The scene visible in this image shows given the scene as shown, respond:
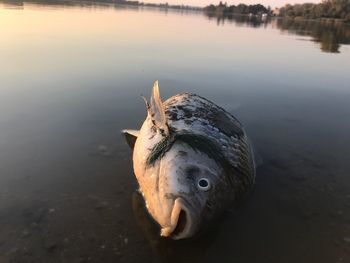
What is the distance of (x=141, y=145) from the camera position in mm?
5160

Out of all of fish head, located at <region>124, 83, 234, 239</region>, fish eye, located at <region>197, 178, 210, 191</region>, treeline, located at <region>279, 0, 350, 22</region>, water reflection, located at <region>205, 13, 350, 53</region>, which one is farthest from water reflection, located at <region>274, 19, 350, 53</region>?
treeline, located at <region>279, 0, 350, 22</region>

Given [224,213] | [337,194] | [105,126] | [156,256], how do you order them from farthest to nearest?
[105,126]
[337,194]
[224,213]
[156,256]

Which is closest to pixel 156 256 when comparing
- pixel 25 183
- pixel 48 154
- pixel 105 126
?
pixel 25 183

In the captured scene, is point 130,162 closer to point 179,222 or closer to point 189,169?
point 189,169

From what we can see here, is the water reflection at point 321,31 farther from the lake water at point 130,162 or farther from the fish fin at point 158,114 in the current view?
the fish fin at point 158,114

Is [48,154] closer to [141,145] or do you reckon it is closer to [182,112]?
[141,145]

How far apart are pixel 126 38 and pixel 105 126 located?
49.0 ft

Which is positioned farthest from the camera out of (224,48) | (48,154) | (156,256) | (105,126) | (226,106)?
(224,48)

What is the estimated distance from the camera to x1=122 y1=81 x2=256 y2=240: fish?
3973 mm

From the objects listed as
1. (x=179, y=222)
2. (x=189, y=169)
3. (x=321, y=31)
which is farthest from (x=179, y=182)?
(x=321, y=31)

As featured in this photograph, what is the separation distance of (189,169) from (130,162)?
2.32 metres

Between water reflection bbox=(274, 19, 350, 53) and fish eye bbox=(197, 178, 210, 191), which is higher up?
water reflection bbox=(274, 19, 350, 53)

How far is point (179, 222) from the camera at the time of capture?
3959 mm

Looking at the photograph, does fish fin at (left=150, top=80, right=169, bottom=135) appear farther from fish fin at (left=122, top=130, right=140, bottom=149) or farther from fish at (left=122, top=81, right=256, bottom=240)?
fish fin at (left=122, top=130, right=140, bottom=149)
